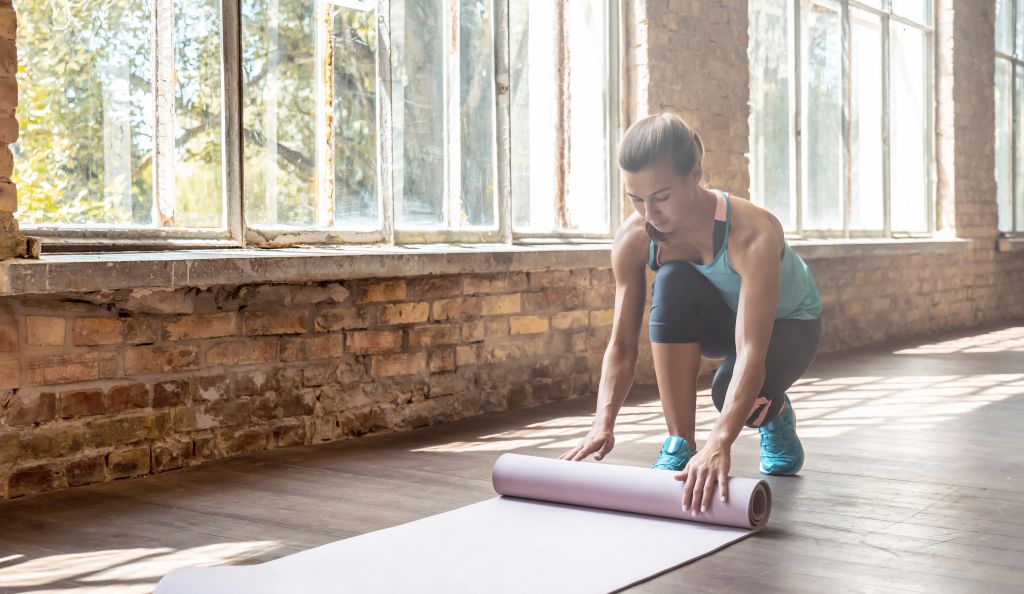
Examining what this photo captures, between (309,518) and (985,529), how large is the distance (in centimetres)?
168

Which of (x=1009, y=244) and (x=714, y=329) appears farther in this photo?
(x=1009, y=244)

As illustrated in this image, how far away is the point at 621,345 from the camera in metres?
3.08

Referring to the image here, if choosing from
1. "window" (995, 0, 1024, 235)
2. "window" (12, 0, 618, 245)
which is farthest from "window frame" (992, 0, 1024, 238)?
"window" (12, 0, 618, 245)

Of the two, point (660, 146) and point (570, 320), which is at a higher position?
point (660, 146)

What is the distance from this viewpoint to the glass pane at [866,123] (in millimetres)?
8492

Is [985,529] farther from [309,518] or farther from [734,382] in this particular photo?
[309,518]

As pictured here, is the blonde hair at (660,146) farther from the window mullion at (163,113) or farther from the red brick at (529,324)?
the red brick at (529,324)

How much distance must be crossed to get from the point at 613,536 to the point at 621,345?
620 mm

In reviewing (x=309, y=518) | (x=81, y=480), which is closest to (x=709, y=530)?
(x=309, y=518)

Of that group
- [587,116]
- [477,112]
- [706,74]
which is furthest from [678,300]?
[706,74]

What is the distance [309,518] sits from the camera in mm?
2934

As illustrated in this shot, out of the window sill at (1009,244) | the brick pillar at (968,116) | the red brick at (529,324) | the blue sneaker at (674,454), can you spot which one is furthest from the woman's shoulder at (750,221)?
the window sill at (1009,244)

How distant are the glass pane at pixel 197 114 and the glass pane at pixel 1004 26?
887 centimetres

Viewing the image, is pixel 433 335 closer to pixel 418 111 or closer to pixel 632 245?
pixel 418 111
